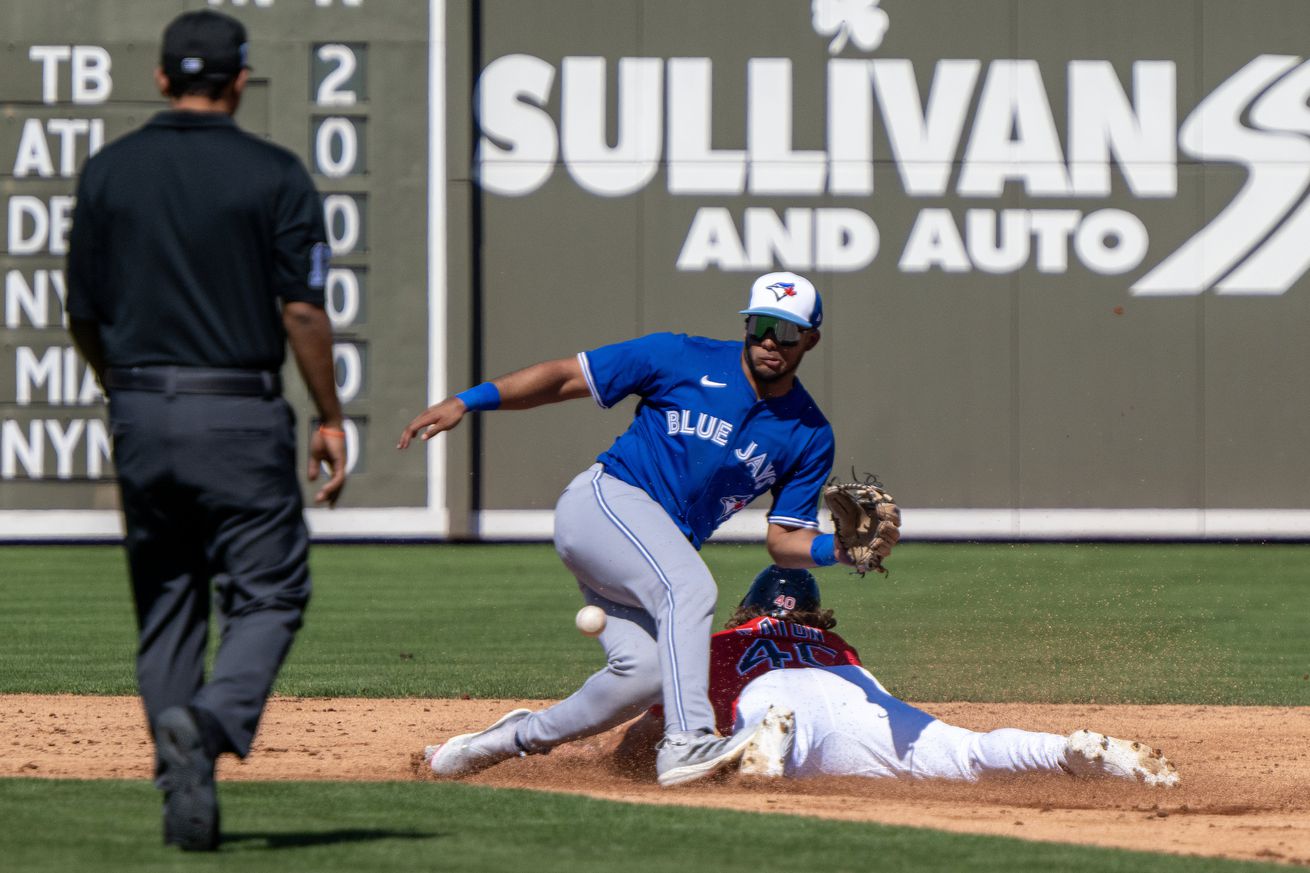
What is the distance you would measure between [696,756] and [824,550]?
0.78 meters

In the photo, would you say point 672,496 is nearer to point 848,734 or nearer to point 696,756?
point 696,756

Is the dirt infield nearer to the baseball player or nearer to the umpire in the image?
the baseball player

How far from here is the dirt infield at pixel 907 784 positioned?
5523mm

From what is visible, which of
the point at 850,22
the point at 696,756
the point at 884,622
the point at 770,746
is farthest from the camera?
the point at 850,22

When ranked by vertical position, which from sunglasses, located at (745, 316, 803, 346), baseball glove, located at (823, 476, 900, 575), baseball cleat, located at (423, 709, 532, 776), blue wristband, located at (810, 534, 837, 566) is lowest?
baseball cleat, located at (423, 709, 532, 776)

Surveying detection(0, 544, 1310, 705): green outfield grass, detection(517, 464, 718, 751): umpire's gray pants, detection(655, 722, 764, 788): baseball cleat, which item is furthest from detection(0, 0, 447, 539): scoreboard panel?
detection(655, 722, 764, 788): baseball cleat

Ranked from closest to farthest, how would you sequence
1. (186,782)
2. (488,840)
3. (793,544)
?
(186,782) < (488,840) < (793,544)

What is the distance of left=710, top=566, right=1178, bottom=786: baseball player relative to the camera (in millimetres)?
6031

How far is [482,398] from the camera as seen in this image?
600 cm

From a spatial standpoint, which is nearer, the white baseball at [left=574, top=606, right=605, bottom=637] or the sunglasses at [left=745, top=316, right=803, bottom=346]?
the white baseball at [left=574, top=606, right=605, bottom=637]

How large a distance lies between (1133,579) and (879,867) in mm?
10501

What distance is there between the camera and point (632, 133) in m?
17.7

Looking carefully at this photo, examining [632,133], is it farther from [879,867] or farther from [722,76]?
[879,867]

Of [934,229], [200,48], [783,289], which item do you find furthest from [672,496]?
[934,229]
